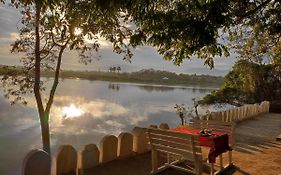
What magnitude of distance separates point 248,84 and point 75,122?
16455 millimetres

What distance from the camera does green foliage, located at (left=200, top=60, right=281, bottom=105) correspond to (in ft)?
97.4

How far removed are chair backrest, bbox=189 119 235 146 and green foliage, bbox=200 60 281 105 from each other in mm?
20977

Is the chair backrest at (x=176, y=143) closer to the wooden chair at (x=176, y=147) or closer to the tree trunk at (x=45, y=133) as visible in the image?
the wooden chair at (x=176, y=147)

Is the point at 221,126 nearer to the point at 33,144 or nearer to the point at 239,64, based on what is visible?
the point at 33,144

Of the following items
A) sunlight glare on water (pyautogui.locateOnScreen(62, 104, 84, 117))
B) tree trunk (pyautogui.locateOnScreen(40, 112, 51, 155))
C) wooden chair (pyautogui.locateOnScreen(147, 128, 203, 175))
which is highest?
wooden chair (pyautogui.locateOnScreen(147, 128, 203, 175))

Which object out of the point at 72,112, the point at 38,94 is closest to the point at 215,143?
the point at 38,94

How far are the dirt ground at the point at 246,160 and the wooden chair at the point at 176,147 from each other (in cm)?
40

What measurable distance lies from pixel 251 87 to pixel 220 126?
22847 millimetres

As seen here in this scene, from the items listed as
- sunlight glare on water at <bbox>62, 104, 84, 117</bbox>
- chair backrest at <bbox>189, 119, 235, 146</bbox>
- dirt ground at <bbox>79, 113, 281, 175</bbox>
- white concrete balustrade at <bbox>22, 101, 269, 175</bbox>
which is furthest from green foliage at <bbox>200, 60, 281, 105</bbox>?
white concrete balustrade at <bbox>22, 101, 269, 175</bbox>

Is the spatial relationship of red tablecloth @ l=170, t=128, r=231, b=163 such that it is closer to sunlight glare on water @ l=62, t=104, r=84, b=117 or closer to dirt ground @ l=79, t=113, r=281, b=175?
dirt ground @ l=79, t=113, r=281, b=175

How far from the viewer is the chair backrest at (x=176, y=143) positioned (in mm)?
6223

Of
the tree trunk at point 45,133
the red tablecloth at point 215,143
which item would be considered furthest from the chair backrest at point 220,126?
the tree trunk at point 45,133

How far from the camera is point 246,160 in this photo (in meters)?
8.27

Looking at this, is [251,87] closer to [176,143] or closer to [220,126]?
[220,126]
